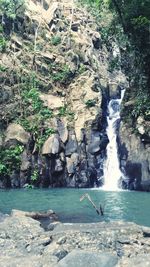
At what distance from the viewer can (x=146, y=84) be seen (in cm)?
3034

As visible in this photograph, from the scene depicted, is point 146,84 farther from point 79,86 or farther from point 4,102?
point 4,102

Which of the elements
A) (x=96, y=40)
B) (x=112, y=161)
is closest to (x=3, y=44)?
(x=96, y=40)

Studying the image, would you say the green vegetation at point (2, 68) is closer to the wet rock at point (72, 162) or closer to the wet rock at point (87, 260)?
the wet rock at point (72, 162)

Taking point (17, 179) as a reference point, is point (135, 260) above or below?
below

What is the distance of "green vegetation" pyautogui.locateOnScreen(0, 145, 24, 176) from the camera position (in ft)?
97.1

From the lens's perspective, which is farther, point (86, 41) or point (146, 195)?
point (86, 41)

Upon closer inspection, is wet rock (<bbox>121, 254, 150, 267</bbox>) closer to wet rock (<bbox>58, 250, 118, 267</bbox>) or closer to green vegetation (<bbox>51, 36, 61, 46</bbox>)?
wet rock (<bbox>58, 250, 118, 267</bbox>)

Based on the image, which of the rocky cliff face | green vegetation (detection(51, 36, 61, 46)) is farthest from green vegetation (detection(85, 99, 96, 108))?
green vegetation (detection(51, 36, 61, 46))

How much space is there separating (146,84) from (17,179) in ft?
38.2

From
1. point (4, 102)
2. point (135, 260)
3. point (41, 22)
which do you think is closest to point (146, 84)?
point (4, 102)

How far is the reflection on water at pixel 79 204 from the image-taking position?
54.2 feet

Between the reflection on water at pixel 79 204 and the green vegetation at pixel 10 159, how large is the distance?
292 centimetres

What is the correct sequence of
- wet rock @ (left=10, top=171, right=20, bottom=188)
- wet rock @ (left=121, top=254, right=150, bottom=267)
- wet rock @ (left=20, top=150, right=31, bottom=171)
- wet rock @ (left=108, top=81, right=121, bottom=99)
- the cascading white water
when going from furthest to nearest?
wet rock @ (left=108, top=81, right=121, bottom=99) → the cascading white water → wet rock @ (left=20, top=150, right=31, bottom=171) → wet rock @ (left=10, top=171, right=20, bottom=188) → wet rock @ (left=121, top=254, right=150, bottom=267)

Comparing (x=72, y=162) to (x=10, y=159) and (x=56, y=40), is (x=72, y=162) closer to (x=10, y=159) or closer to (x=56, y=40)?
(x=10, y=159)
